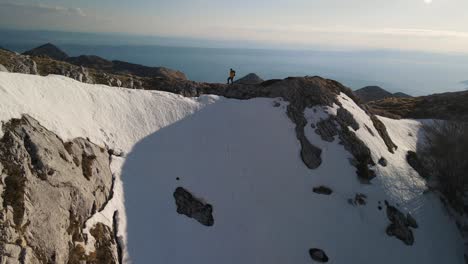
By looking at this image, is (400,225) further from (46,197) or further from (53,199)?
(46,197)

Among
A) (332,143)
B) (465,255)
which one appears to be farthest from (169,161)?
(465,255)

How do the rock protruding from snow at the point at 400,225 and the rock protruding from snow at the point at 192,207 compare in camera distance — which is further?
the rock protruding from snow at the point at 400,225

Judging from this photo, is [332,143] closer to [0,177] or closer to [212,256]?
[212,256]

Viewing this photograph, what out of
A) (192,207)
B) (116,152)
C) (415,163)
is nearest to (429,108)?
(415,163)

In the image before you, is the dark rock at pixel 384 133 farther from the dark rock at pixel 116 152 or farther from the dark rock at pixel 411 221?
the dark rock at pixel 116 152

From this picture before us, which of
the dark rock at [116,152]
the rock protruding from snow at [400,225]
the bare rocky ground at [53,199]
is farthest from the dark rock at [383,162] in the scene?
the dark rock at [116,152]
